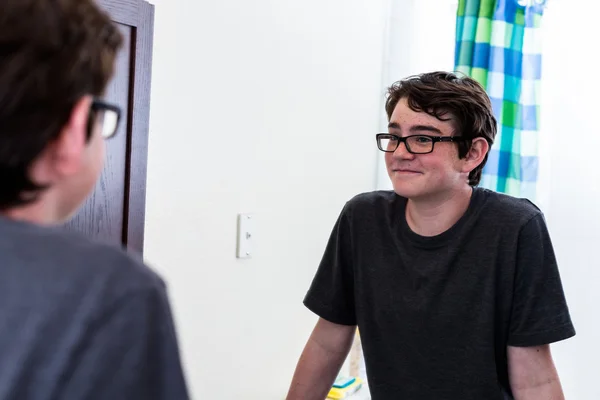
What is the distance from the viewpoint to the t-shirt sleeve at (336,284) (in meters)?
1.58

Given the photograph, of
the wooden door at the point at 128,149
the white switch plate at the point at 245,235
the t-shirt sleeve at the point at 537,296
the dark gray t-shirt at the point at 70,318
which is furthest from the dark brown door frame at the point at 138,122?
A: the dark gray t-shirt at the point at 70,318

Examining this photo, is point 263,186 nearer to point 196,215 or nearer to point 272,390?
point 196,215

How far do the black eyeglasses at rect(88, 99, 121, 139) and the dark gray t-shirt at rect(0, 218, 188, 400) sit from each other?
0.12 m

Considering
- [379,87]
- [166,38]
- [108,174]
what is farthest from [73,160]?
[379,87]

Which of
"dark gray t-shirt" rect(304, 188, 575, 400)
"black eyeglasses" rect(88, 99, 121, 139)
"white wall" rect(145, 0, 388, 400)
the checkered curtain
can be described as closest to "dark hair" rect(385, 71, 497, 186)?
"dark gray t-shirt" rect(304, 188, 575, 400)

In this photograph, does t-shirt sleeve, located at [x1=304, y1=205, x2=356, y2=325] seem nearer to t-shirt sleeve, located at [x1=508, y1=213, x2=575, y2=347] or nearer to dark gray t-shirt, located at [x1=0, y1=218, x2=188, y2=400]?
t-shirt sleeve, located at [x1=508, y1=213, x2=575, y2=347]

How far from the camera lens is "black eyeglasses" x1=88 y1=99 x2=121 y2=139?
64 cm

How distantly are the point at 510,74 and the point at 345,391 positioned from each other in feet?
3.97

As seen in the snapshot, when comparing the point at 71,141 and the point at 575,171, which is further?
the point at 575,171

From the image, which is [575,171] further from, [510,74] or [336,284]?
[336,284]

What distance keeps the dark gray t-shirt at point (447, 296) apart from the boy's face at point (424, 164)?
78mm

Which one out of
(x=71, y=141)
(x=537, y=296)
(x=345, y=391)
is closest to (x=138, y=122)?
(x=537, y=296)

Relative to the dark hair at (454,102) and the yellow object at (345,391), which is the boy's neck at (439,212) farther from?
the yellow object at (345,391)

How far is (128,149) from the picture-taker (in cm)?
164
